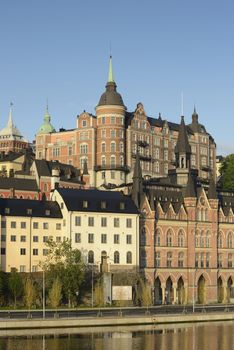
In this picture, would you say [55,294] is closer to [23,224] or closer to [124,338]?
[23,224]

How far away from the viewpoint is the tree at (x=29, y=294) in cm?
14538

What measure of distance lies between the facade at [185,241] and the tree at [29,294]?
31898mm

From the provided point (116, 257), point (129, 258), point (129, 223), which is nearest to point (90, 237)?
point (116, 257)

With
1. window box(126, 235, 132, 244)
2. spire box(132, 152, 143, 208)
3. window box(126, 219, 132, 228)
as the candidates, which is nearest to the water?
window box(126, 235, 132, 244)

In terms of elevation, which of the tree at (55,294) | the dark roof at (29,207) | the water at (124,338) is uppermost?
the dark roof at (29,207)

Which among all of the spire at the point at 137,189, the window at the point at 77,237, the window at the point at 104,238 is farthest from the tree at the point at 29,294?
the spire at the point at 137,189

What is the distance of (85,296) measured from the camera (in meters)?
158

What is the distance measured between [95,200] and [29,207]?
1208 centimetres

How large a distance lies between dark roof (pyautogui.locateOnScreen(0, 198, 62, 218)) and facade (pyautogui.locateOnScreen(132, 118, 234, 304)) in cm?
1666

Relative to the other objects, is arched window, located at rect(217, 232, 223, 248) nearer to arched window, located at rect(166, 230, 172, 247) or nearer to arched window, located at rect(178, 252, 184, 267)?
arched window, located at rect(178, 252, 184, 267)

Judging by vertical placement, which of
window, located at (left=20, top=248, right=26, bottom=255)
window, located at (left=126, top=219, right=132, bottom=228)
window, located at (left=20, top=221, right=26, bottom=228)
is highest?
window, located at (left=126, top=219, right=132, bottom=228)

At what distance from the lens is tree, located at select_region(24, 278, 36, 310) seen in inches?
5723

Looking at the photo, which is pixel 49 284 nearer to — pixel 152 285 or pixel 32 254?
pixel 32 254

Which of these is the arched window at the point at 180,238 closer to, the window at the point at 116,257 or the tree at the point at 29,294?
the window at the point at 116,257
